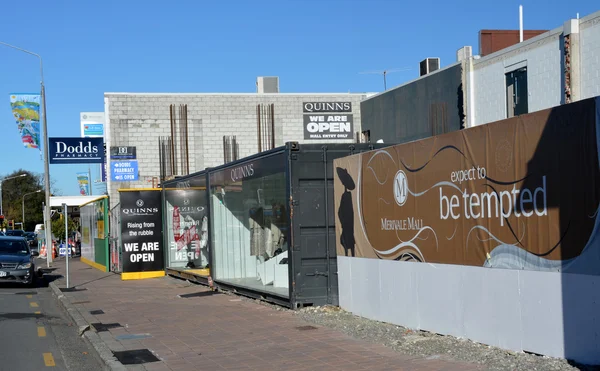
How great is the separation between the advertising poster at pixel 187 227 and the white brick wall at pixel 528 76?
33.9 feet

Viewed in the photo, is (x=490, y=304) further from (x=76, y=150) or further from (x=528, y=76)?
(x=76, y=150)

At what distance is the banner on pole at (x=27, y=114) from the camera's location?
3300cm

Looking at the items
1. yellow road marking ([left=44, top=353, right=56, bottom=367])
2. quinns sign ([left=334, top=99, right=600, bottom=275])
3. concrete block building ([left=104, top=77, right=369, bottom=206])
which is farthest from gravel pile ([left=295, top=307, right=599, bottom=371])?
concrete block building ([left=104, top=77, right=369, bottom=206])

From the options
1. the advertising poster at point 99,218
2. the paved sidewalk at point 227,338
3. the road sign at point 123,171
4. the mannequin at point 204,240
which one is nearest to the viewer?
the paved sidewalk at point 227,338

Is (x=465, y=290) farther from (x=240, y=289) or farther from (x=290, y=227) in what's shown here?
(x=240, y=289)

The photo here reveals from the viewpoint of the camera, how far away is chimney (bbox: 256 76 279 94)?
134 feet

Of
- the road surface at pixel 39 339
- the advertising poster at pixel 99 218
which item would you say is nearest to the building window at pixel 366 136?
the advertising poster at pixel 99 218

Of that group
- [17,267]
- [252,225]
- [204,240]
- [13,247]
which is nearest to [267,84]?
[13,247]

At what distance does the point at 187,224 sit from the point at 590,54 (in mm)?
12547

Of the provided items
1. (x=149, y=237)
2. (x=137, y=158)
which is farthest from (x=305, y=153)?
(x=137, y=158)

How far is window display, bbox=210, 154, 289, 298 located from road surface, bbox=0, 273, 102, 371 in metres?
3.84

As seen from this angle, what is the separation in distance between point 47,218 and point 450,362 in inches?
1178

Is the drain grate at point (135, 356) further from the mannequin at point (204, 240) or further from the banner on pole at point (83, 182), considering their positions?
the banner on pole at point (83, 182)

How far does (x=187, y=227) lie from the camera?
21.6 m
